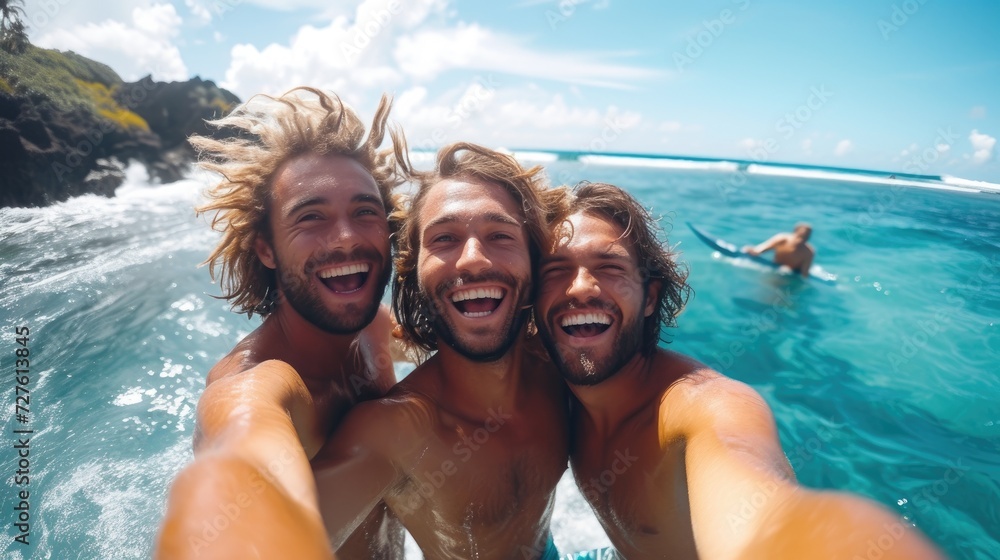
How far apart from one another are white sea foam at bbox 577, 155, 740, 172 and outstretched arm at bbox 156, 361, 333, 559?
48468 mm

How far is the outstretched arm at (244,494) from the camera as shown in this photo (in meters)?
1.07

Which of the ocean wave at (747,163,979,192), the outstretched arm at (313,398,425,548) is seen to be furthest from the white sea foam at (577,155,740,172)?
the outstretched arm at (313,398,425,548)

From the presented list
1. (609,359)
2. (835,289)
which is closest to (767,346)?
(835,289)

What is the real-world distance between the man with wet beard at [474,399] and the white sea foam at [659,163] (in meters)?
47.0

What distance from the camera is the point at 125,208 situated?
1305 cm

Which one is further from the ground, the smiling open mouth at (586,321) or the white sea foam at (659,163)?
the smiling open mouth at (586,321)

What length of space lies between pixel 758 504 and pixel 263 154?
2972 millimetres

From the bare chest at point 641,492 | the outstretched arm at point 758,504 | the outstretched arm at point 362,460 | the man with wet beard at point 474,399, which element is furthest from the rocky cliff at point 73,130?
→ the outstretched arm at point 758,504

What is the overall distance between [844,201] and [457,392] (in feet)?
101

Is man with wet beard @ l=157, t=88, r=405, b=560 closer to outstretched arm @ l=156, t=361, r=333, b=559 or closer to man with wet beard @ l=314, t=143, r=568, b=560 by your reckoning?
outstretched arm @ l=156, t=361, r=333, b=559

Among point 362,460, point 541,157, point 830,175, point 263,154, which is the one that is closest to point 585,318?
point 362,460

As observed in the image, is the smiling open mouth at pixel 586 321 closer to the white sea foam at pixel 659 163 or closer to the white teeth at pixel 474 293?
the white teeth at pixel 474 293

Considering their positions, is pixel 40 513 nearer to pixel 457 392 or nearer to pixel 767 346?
pixel 457 392

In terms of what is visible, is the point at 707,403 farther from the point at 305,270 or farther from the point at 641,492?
the point at 305,270
